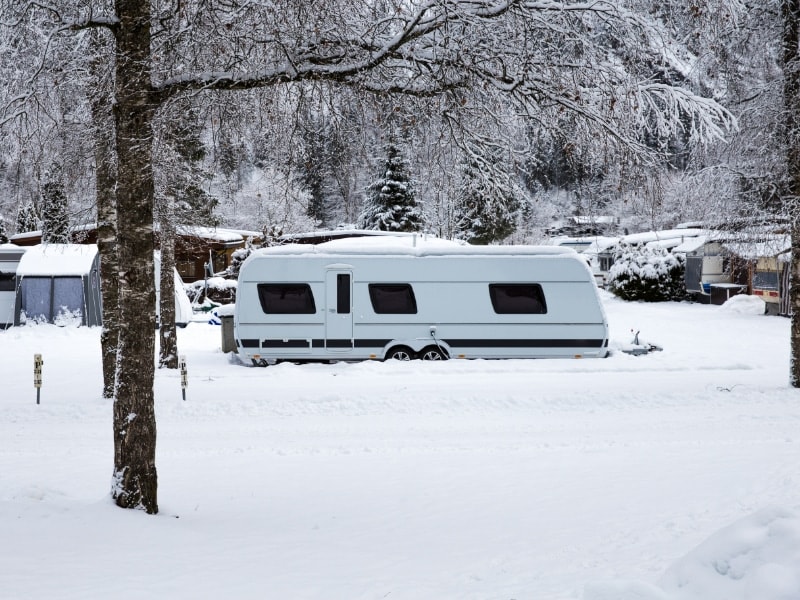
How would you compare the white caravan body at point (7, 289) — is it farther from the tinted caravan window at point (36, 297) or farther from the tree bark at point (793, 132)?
the tree bark at point (793, 132)

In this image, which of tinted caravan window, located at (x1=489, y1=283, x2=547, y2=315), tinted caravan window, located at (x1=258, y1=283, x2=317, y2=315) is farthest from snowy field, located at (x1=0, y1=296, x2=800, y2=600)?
tinted caravan window, located at (x1=258, y1=283, x2=317, y2=315)

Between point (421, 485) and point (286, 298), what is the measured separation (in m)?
9.07

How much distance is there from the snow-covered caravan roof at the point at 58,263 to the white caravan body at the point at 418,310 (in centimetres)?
1002

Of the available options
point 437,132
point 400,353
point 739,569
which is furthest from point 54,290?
point 739,569

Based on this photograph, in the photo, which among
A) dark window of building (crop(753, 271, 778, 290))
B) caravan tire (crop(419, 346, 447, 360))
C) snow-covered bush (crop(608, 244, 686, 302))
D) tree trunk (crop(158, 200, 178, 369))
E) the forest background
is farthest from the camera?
snow-covered bush (crop(608, 244, 686, 302))

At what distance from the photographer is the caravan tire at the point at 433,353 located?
15.8m

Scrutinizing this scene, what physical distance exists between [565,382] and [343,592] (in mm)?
9032

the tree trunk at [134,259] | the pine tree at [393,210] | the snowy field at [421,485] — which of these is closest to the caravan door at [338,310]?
the snowy field at [421,485]

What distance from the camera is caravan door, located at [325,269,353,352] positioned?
1565 centimetres

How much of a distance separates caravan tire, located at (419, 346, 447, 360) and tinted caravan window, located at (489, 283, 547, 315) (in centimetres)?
150

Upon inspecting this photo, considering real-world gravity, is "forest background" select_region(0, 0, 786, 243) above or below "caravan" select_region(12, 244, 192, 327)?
above

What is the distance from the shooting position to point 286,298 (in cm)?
1577

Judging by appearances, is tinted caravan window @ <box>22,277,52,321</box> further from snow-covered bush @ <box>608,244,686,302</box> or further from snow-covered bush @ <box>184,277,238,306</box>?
snow-covered bush @ <box>608,244,686,302</box>

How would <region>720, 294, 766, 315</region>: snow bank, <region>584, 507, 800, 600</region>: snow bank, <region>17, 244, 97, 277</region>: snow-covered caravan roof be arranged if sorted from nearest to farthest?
1. <region>584, 507, 800, 600</region>: snow bank
2. <region>17, 244, 97, 277</region>: snow-covered caravan roof
3. <region>720, 294, 766, 315</region>: snow bank
